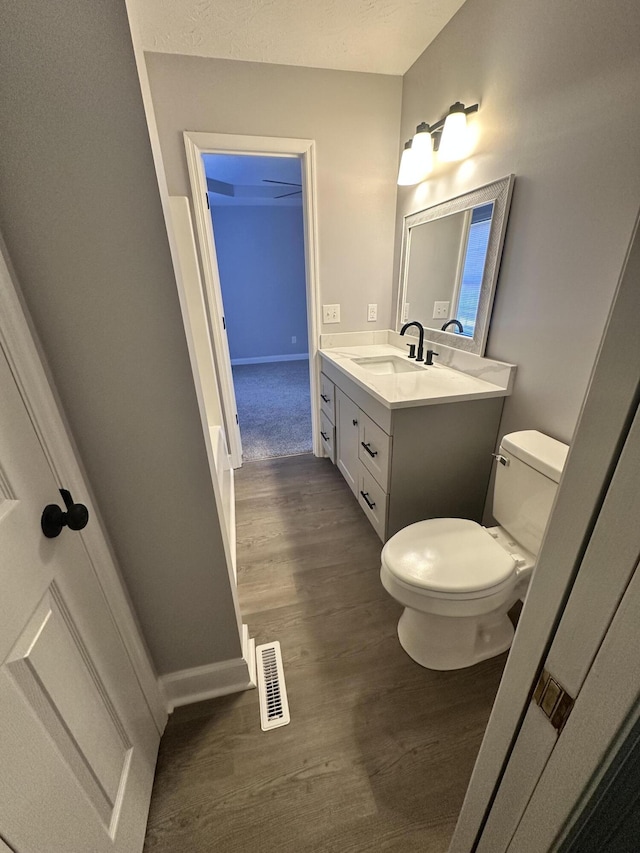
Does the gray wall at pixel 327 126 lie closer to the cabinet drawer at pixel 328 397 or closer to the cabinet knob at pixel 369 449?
the cabinet drawer at pixel 328 397

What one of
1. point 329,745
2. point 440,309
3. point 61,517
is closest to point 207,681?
point 329,745

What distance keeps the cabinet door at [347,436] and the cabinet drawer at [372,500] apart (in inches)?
3.6

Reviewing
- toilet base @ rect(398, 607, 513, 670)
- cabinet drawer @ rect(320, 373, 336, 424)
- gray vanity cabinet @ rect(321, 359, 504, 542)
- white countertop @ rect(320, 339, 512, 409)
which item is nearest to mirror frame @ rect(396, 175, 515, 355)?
white countertop @ rect(320, 339, 512, 409)

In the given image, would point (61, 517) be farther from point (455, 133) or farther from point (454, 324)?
point (455, 133)

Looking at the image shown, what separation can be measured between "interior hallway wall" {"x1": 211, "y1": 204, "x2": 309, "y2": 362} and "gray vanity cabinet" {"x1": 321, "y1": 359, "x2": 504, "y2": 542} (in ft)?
12.2

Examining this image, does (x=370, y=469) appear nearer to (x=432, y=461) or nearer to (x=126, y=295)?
(x=432, y=461)

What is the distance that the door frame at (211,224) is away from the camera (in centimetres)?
195

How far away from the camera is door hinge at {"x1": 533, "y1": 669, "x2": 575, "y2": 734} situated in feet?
1.34

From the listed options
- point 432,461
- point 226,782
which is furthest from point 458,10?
point 226,782

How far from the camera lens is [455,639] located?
1296 millimetres

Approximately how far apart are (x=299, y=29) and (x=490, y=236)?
133cm

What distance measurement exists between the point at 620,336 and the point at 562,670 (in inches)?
15.0


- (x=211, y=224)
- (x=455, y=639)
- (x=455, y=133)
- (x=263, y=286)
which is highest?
(x=455, y=133)

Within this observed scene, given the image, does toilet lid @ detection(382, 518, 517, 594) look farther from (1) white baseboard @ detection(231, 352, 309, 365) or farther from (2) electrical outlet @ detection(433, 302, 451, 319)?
(1) white baseboard @ detection(231, 352, 309, 365)
